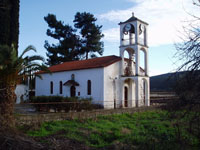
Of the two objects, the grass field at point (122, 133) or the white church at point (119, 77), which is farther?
the white church at point (119, 77)

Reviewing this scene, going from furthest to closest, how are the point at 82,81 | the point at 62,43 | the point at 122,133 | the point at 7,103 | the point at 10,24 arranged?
the point at 62,43, the point at 82,81, the point at 10,24, the point at 122,133, the point at 7,103

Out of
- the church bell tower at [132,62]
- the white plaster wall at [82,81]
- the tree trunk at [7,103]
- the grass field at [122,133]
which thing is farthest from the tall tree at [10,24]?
the church bell tower at [132,62]

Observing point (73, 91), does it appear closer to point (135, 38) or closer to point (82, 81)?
point (82, 81)

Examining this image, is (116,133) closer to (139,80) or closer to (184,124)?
(184,124)

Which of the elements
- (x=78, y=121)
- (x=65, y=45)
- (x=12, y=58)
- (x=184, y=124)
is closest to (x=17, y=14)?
(x=12, y=58)

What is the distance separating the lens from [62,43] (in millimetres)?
43688

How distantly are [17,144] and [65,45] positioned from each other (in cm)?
3664

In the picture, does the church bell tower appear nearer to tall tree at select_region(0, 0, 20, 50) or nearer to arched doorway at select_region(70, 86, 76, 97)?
arched doorway at select_region(70, 86, 76, 97)

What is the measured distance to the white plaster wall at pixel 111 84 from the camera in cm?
2223

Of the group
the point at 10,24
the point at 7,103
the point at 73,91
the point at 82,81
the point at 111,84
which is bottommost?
the point at 7,103

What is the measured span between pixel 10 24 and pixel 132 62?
47.6 feet

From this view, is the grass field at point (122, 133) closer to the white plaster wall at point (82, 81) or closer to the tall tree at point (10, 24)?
the tall tree at point (10, 24)

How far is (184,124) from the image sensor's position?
873cm

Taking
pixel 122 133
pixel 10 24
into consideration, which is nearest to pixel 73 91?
pixel 10 24
